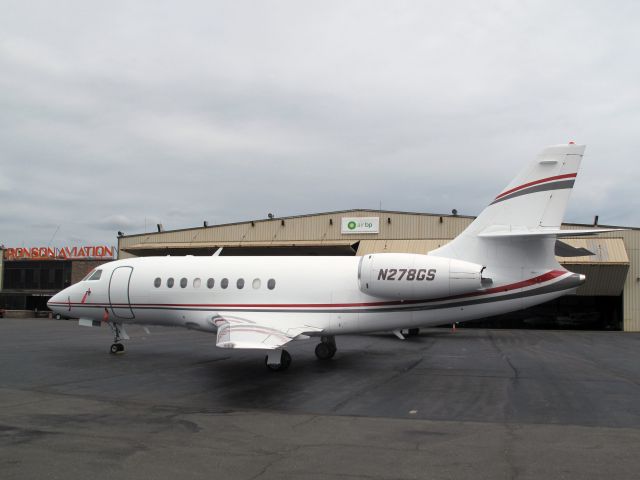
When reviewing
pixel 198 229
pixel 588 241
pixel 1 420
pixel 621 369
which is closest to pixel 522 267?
pixel 621 369

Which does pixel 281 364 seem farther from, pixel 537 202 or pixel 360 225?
pixel 360 225

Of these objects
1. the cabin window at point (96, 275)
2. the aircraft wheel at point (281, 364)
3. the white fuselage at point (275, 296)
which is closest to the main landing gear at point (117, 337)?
the white fuselage at point (275, 296)

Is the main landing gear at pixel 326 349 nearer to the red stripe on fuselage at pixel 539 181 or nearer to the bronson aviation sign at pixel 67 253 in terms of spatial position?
the red stripe on fuselage at pixel 539 181

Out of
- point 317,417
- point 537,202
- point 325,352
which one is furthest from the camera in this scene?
point 325,352

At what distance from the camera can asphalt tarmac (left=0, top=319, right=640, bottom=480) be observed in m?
6.43

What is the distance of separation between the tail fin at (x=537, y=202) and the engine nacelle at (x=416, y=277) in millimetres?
1026

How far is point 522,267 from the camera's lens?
539 inches

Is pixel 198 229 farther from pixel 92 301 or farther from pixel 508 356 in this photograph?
pixel 508 356

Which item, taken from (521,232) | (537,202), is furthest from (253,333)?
(537,202)

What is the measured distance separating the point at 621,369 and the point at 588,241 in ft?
69.5

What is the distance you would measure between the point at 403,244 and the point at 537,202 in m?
23.3

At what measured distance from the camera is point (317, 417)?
9.26 metres

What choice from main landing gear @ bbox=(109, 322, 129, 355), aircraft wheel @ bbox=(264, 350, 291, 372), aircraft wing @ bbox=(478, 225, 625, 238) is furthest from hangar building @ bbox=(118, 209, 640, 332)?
aircraft wheel @ bbox=(264, 350, 291, 372)

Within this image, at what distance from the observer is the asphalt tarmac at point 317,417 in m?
6.43
